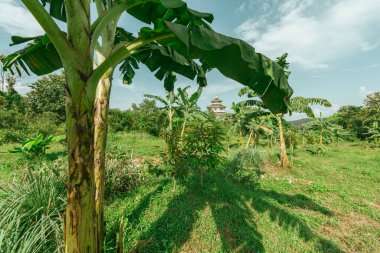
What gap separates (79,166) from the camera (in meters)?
1.61

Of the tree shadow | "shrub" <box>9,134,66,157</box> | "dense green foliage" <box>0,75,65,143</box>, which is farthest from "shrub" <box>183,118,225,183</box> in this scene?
"dense green foliage" <box>0,75,65,143</box>

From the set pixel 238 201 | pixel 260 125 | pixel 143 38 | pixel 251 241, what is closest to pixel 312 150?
pixel 260 125

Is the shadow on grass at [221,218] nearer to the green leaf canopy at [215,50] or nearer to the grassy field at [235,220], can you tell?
the grassy field at [235,220]

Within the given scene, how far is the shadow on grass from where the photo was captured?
3.48 meters

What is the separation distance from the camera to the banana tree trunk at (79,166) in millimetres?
1592

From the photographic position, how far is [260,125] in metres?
12.1

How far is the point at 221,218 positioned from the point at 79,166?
10.5 ft

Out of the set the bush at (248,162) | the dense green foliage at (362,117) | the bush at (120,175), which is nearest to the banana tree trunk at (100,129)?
the bush at (120,175)

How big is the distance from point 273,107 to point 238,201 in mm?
3269

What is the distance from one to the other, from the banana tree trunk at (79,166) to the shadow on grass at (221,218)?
1.23 meters

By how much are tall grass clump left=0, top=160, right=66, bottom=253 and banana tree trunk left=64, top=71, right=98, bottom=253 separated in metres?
0.87

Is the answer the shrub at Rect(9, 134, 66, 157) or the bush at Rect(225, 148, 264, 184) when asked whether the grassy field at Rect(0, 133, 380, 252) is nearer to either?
the shrub at Rect(9, 134, 66, 157)

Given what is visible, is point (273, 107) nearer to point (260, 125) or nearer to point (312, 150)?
point (260, 125)

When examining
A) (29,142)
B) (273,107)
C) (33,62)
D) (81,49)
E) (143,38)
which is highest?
(33,62)
